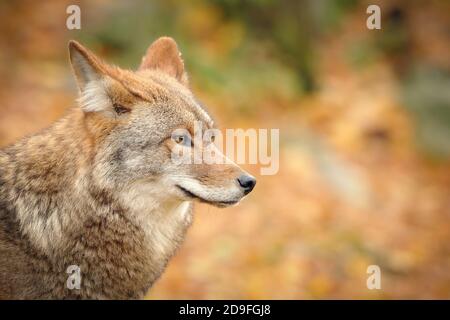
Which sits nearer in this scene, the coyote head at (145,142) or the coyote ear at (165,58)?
the coyote head at (145,142)

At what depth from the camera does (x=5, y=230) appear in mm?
4379

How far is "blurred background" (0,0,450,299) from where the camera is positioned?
9172 millimetres

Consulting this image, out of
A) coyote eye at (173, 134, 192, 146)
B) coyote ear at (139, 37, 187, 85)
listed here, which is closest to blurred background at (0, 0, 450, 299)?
coyote ear at (139, 37, 187, 85)

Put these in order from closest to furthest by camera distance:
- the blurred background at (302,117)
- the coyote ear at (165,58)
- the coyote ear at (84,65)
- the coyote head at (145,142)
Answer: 1. the coyote ear at (84,65)
2. the coyote head at (145,142)
3. the coyote ear at (165,58)
4. the blurred background at (302,117)

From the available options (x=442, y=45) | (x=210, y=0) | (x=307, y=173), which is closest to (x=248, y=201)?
(x=307, y=173)

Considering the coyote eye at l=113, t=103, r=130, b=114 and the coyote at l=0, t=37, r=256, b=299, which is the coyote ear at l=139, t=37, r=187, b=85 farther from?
the coyote eye at l=113, t=103, r=130, b=114

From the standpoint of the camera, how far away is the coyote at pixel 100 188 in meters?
4.32

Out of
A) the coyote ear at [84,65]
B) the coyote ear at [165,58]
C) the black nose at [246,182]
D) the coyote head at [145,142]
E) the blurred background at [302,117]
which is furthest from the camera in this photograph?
the blurred background at [302,117]

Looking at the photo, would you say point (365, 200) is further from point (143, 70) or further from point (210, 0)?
point (143, 70)

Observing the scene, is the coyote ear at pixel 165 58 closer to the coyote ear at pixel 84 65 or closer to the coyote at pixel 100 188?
the coyote at pixel 100 188

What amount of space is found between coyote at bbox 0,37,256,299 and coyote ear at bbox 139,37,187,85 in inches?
23.2

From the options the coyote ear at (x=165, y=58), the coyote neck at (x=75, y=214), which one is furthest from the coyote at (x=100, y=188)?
the coyote ear at (x=165, y=58)

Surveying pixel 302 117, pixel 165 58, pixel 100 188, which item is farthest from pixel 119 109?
pixel 302 117

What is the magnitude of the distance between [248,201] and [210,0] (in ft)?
16.8
